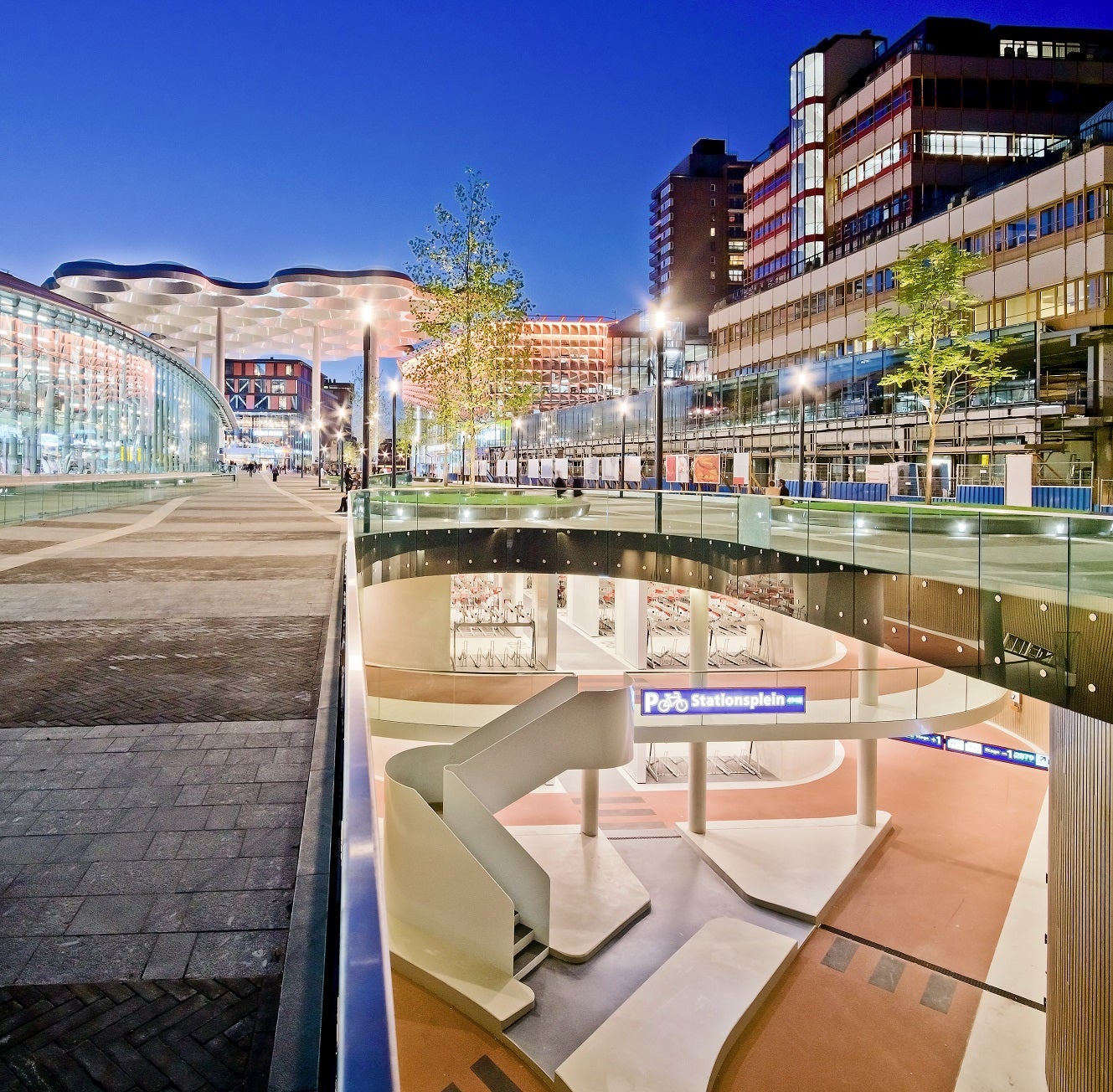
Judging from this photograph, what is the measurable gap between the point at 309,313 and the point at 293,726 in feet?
373

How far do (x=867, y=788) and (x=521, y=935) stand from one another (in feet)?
37.0

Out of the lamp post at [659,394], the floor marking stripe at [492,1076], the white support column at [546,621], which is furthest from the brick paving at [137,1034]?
the white support column at [546,621]

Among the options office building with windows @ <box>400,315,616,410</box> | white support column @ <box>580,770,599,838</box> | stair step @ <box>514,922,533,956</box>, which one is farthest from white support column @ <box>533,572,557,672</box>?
office building with windows @ <box>400,315,616,410</box>

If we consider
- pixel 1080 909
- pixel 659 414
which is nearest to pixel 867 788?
pixel 1080 909

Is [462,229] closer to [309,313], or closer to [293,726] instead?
[293,726]

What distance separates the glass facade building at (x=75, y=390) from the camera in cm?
3144

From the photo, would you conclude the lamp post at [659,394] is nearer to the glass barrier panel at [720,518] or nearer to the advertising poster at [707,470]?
the glass barrier panel at [720,518]

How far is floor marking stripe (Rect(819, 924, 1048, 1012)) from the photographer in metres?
14.3

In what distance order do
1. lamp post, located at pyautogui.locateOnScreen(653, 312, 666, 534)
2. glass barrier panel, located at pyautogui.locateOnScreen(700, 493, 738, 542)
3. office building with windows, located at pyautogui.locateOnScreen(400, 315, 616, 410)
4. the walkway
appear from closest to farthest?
1. the walkway
2. glass barrier panel, located at pyautogui.locateOnScreen(700, 493, 738, 542)
3. lamp post, located at pyautogui.locateOnScreen(653, 312, 666, 534)
4. office building with windows, located at pyautogui.locateOnScreen(400, 315, 616, 410)

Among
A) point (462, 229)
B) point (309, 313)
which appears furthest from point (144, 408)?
point (309, 313)

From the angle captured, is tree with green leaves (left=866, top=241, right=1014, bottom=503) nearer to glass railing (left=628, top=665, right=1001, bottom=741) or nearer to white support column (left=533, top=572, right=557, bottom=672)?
white support column (left=533, top=572, right=557, bottom=672)

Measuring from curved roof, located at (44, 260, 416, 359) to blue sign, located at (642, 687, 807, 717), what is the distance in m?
68.5

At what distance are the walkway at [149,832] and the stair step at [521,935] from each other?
24.4ft

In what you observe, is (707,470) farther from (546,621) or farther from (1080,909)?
(1080,909)
